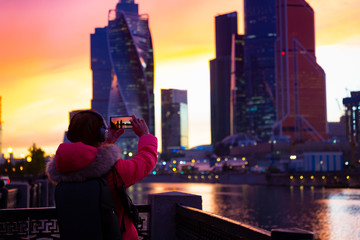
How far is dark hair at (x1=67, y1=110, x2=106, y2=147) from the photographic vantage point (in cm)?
482

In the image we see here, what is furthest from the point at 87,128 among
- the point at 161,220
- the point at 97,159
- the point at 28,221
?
the point at 161,220

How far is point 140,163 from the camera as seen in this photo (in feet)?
15.6

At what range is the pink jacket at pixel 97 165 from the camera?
4586 millimetres

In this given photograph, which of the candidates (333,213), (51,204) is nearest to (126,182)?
(51,204)

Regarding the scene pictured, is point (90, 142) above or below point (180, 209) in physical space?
above

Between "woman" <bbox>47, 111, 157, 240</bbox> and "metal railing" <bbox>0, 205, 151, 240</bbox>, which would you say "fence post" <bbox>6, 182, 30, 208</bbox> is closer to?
"metal railing" <bbox>0, 205, 151, 240</bbox>

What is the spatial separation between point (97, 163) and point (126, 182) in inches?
12.2

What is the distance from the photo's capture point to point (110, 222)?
4.46 metres

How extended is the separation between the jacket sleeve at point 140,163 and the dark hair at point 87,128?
30 centimetres

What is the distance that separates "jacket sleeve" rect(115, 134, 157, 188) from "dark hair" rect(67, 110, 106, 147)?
0.98 feet

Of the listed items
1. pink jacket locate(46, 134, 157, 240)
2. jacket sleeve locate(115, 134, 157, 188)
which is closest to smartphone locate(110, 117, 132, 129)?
jacket sleeve locate(115, 134, 157, 188)

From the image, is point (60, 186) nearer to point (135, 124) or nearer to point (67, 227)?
point (67, 227)

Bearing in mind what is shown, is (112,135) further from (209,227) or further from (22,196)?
(22,196)

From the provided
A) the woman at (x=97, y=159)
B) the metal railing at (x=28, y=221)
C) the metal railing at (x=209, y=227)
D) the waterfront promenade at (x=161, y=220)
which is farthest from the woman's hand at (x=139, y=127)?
the metal railing at (x=28, y=221)
